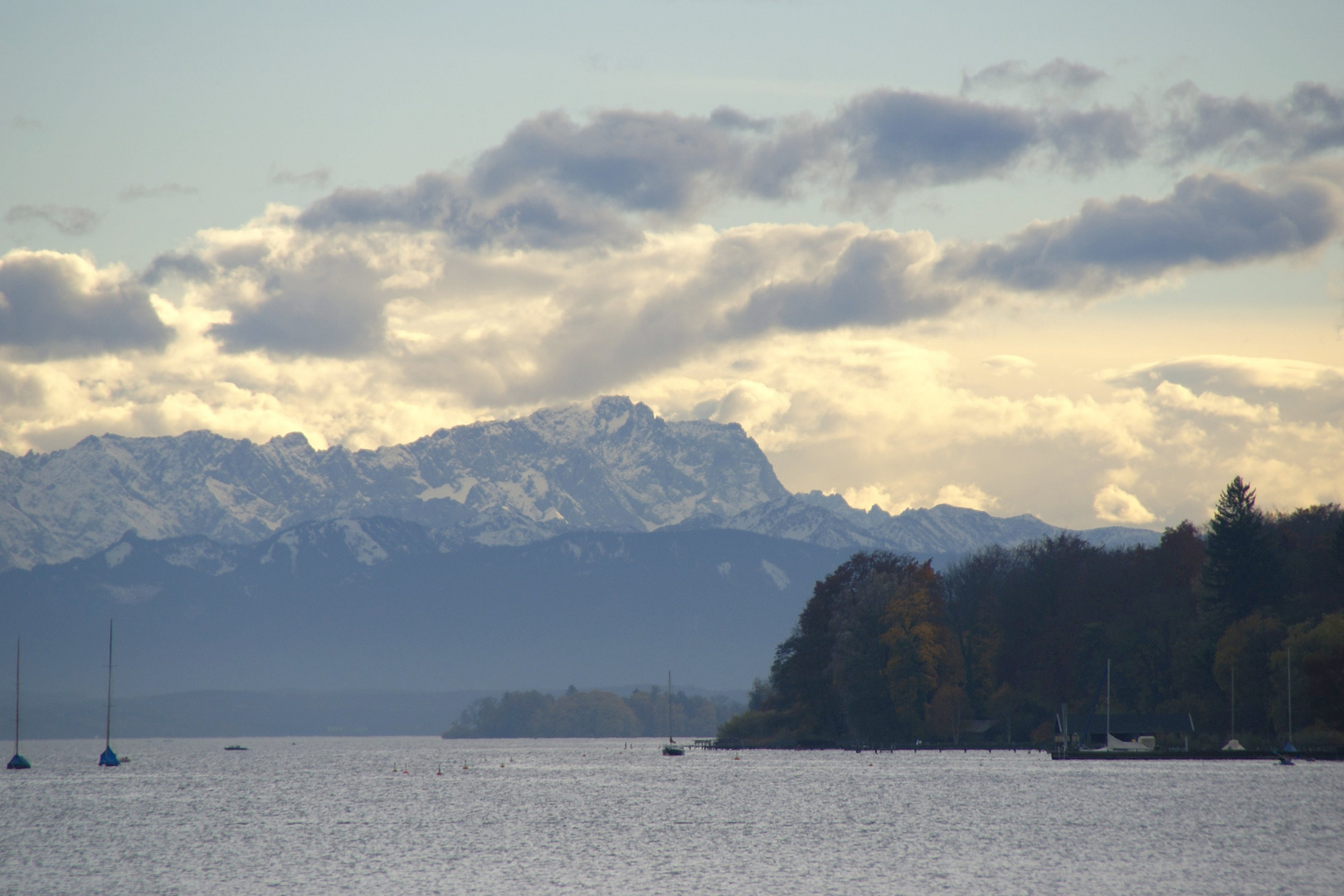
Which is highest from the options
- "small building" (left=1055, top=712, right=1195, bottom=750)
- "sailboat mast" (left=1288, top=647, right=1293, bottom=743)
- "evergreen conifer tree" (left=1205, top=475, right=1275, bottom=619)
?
"evergreen conifer tree" (left=1205, top=475, right=1275, bottom=619)

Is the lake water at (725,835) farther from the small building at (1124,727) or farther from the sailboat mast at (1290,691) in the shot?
the small building at (1124,727)

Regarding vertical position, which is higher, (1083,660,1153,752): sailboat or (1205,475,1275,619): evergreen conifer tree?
(1205,475,1275,619): evergreen conifer tree

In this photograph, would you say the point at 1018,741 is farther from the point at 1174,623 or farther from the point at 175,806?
the point at 175,806

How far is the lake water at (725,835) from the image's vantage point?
6259 cm

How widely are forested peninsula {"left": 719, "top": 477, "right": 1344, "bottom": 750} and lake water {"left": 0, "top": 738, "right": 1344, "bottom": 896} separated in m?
8.09

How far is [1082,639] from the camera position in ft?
494

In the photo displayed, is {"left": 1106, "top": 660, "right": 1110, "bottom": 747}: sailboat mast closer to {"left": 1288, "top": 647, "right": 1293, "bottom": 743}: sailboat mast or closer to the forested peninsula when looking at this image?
the forested peninsula

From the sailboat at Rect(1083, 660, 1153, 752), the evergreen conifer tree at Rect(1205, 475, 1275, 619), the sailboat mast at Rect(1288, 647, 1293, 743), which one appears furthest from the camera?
the sailboat at Rect(1083, 660, 1153, 752)

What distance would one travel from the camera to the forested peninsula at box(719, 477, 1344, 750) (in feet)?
406

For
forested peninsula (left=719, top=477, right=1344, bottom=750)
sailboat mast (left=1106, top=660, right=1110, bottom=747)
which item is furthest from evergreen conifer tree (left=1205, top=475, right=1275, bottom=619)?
sailboat mast (left=1106, top=660, right=1110, bottom=747)

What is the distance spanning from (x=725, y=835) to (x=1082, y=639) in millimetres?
80353

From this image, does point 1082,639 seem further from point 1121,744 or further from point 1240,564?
point 1240,564

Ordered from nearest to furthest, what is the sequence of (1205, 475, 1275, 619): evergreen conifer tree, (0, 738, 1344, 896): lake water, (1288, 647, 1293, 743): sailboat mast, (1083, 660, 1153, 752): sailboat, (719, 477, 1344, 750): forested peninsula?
(0, 738, 1344, 896): lake water → (1288, 647, 1293, 743): sailboat mast → (719, 477, 1344, 750): forested peninsula → (1205, 475, 1275, 619): evergreen conifer tree → (1083, 660, 1153, 752): sailboat

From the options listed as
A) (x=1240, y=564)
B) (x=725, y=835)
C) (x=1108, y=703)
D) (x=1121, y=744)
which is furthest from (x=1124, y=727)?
(x=725, y=835)
